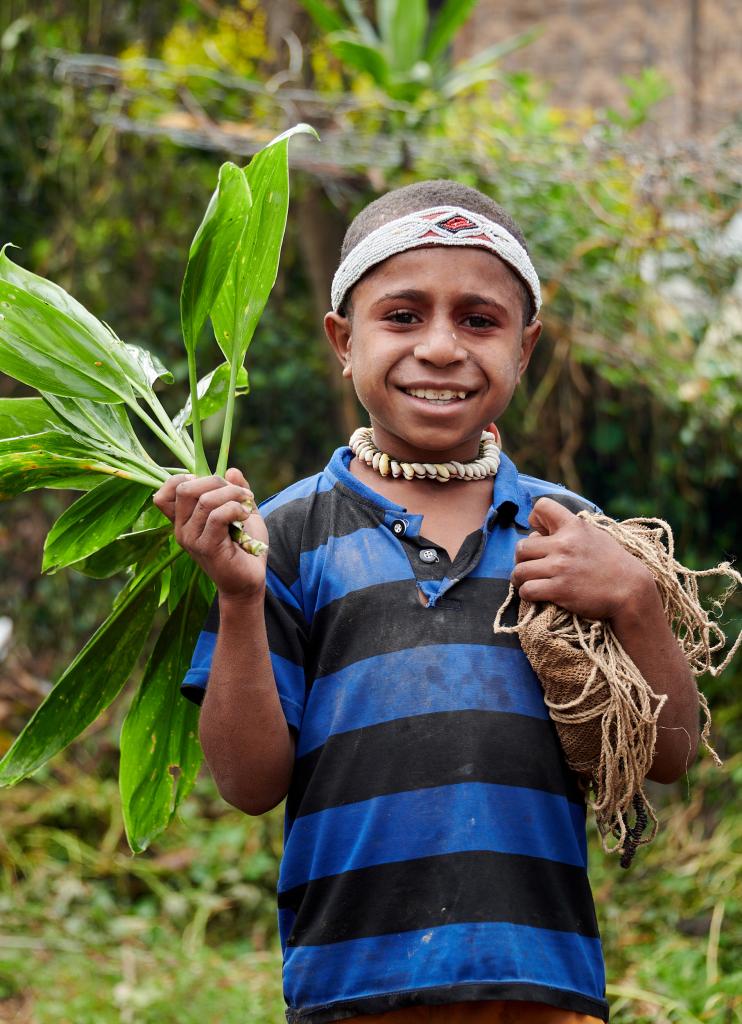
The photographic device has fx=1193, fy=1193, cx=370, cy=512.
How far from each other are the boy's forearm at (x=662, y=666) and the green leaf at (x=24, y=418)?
2.93 ft

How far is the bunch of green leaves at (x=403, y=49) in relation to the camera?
491 centimetres

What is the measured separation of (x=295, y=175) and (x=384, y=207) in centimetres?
361

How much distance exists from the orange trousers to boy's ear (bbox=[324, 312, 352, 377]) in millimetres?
971

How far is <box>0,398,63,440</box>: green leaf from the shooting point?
71.2 inches

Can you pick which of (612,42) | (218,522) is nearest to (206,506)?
(218,522)

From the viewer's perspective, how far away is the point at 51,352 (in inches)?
68.1

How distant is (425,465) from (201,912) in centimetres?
305

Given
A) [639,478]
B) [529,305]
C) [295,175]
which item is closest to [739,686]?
[639,478]

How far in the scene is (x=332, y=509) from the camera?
1.87 metres

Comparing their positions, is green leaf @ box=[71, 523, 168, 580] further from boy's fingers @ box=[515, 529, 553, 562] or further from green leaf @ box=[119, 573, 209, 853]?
boy's fingers @ box=[515, 529, 553, 562]

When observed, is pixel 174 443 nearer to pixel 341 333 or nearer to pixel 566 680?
pixel 341 333

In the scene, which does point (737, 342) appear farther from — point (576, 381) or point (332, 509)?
point (332, 509)

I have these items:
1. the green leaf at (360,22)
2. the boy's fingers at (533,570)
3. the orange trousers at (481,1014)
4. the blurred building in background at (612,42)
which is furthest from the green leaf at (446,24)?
the orange trousers at (481,1014)

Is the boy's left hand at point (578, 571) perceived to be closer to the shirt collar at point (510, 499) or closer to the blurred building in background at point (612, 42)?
the shirt collar at point (510, 499)
